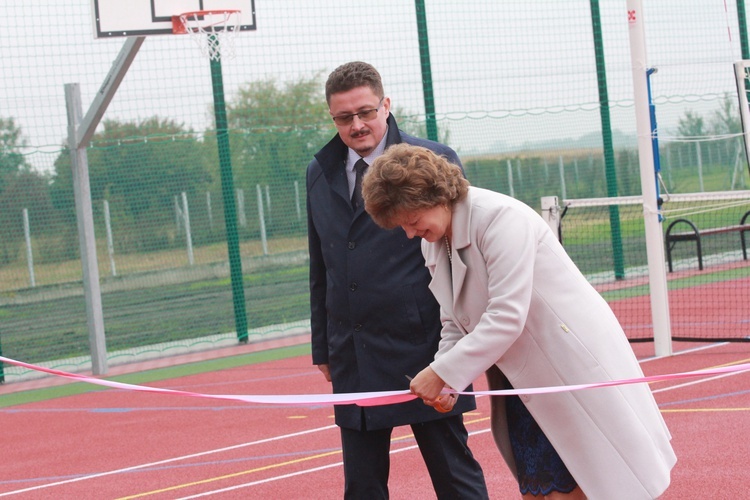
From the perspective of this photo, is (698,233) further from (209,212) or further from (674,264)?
(209,212)

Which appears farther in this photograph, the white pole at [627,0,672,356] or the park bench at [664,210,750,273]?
the park bench at [664,210,750,273]

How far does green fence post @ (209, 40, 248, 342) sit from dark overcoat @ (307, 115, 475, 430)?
9.60 meters

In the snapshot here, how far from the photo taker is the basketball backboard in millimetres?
10727

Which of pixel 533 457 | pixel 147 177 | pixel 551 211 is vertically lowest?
pixel 533 457

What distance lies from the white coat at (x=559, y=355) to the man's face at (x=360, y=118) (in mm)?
803

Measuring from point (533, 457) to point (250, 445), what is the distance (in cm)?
446

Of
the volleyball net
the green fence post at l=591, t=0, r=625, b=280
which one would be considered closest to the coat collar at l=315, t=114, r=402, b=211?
the volleyball net

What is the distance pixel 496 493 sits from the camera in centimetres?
572

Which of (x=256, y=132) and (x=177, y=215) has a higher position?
(x=256, y=132)

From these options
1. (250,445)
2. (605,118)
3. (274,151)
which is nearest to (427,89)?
(274,151)

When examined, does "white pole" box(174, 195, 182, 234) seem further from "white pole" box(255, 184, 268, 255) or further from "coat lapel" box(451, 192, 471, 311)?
"coat lapel" box(451, 192, 471, 311)

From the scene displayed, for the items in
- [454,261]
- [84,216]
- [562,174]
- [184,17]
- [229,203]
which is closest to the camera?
[454,261]

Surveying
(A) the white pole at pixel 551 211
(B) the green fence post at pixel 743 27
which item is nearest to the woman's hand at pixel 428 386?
(A) the white pole at pixel 551 211

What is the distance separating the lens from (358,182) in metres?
4.18
